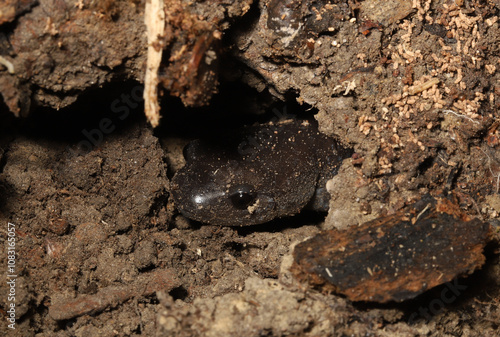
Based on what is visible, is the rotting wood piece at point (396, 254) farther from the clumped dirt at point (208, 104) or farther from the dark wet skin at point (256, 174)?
the dark wet skin at point (256, 174)

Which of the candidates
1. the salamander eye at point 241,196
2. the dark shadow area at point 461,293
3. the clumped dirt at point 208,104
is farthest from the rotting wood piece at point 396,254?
the salamander eye at point 241,196

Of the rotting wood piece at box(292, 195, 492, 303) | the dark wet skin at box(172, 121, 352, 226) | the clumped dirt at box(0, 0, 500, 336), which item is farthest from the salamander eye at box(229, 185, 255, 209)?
the rotting wood piece at box(292, 195, 492, 303)

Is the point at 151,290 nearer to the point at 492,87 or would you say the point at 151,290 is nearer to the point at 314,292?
the point at 314,292

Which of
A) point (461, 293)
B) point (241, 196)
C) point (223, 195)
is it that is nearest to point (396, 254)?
point (461, 293)

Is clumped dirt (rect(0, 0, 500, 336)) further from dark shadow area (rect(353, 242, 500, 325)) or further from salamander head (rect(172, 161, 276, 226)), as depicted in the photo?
salamander head (rect(172, 161, 276, 226))

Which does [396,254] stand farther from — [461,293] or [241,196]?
[241,196]
